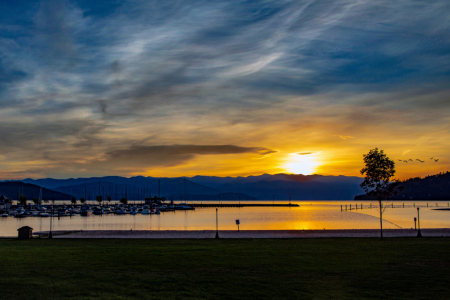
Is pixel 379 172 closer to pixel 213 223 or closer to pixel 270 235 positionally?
pixel 270 235

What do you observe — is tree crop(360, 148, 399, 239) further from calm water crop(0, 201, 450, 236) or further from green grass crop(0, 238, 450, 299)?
calm water crop(0, 201, 450, 236)

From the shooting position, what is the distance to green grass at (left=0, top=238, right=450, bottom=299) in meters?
11.6

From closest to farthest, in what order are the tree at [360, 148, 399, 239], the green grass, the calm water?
the green grass
the tree at [360, 148, 399, 239]
the calm water

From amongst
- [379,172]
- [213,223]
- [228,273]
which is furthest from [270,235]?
[213,223]

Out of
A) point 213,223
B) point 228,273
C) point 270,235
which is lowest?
point 213,223

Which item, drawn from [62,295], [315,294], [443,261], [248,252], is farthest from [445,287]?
[62,295]

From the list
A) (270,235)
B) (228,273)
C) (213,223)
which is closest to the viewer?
(228,273)

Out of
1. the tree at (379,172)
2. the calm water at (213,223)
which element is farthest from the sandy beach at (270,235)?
the calm water at (213,223)

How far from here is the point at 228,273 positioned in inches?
581

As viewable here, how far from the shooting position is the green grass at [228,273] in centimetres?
1157

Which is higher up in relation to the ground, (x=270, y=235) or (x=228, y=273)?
(x=228, y=273)

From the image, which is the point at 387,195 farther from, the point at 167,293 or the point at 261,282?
the point at 167,293

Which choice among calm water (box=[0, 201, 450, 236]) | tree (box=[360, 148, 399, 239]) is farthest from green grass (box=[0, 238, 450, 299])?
calm water (box=[0, 201, 450, 236])

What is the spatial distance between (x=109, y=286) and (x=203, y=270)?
13.7 feet
